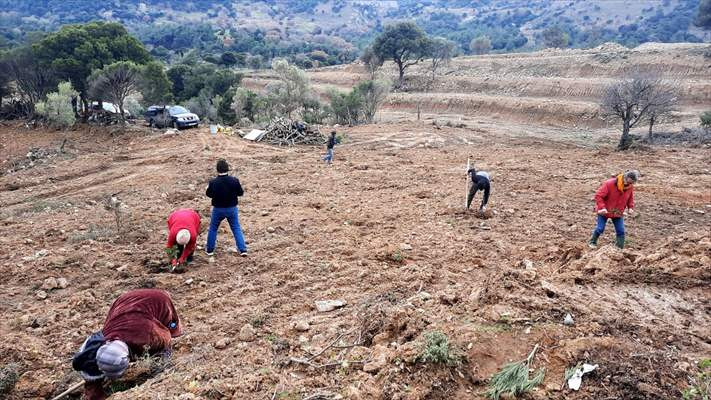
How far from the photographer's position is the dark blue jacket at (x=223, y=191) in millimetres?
6582

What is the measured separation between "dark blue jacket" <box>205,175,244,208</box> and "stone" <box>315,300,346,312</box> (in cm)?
216

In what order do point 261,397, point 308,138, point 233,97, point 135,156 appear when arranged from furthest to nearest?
point 233,97 → point 308,138 → point 135,156 → point 261,397

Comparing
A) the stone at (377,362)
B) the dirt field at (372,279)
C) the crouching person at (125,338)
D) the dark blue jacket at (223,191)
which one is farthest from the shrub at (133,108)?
the stone at (377,362)

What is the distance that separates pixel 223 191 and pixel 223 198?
0.10 metres

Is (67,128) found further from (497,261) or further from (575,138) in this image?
(575,138)

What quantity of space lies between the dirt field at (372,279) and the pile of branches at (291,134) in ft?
15.1

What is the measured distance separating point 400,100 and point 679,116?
19248 millimetres

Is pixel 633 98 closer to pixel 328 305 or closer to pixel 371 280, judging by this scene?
pixel 371 280

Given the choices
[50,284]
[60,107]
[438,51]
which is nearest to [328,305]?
[50,284]

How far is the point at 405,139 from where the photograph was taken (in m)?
18.9

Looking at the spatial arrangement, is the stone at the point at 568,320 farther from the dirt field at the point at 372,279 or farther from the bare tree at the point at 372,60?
the bare tree at the point at 372,60

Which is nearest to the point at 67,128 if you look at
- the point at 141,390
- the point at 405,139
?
the point at 405,139

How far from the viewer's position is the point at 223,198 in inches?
262

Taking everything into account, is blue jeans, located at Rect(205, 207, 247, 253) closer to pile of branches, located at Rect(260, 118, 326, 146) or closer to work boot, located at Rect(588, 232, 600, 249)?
work boot, located at Rect(588, 232, 600, 249)
